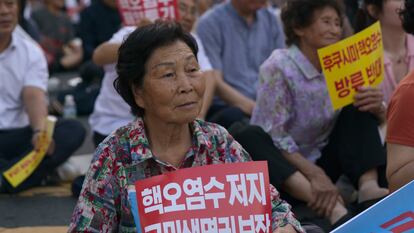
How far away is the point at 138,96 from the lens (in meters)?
2.94

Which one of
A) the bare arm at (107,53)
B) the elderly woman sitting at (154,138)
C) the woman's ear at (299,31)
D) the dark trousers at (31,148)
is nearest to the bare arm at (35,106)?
the dark trousers at (31,148)

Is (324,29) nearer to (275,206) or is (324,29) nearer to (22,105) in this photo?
(275,206)

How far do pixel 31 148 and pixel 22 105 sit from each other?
0.25 meters

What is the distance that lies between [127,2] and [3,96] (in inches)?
38.1

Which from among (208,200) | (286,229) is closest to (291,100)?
(286,229)

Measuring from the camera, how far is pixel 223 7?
18.9ft

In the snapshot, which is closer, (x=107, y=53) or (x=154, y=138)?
(x=154, y=138)

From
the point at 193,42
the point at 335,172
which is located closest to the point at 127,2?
the point at 335,172

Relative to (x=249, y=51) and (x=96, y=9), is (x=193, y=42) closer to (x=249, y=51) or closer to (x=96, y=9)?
(x=249, y=51)

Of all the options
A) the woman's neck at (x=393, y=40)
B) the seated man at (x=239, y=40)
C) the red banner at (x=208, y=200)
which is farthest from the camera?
the seated man at (x=239, y=40)

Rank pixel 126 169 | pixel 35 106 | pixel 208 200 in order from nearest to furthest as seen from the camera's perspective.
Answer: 1. pixel 208 200
2. pixel 126 169
3. pixel 35 106

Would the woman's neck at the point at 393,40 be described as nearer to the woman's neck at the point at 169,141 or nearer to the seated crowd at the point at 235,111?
the seated crowd at the point at 235,111

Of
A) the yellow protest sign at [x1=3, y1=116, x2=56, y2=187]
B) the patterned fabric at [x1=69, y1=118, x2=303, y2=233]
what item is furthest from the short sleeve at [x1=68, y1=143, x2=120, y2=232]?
the yellow protest sign at [x1=3, y1=116, x2=56, y2=187]

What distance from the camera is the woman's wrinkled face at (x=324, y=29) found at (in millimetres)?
4242
